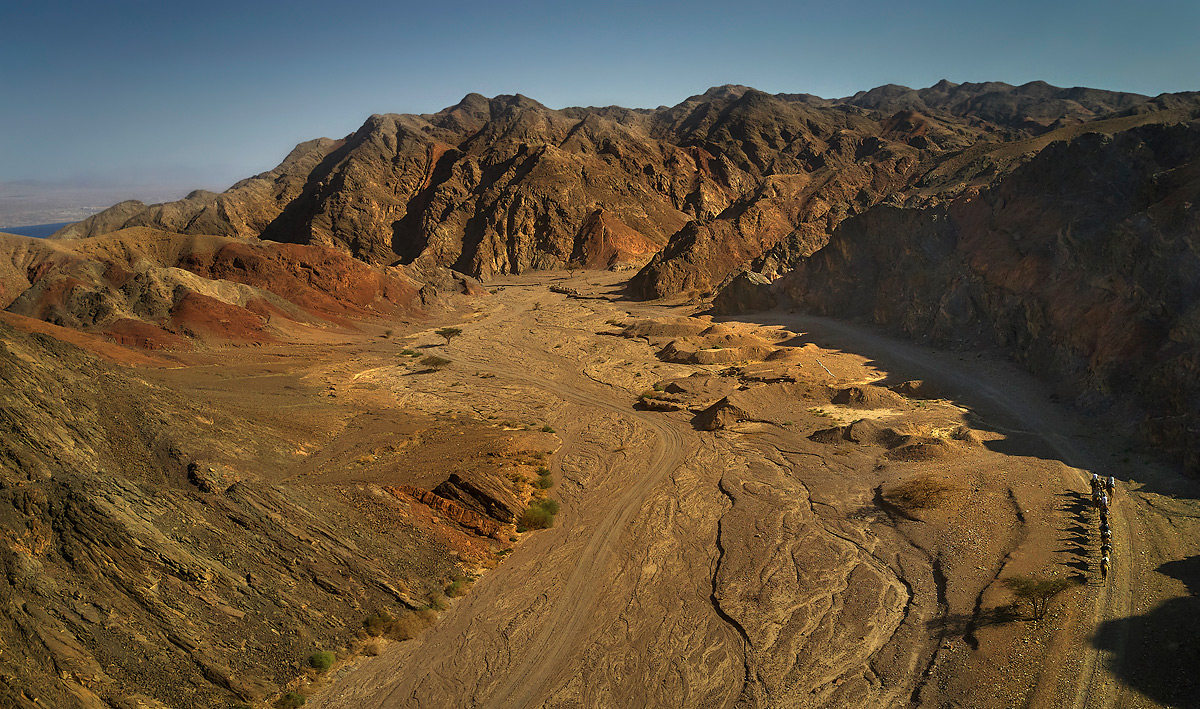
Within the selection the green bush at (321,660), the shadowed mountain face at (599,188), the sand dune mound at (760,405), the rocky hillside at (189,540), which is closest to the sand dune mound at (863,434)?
the sand dune mound at (760,405)

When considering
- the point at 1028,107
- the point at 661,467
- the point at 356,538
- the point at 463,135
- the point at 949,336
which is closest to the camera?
the point at 356,538

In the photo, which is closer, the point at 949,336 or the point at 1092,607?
the point at 1092,607

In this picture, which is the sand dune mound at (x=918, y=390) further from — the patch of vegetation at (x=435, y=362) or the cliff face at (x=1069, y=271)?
the patch of vegetation at (x=435, y=362)

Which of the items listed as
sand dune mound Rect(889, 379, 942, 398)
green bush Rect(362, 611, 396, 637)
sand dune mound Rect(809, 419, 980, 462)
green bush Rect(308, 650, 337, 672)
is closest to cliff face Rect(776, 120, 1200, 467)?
sand dune mound Rect(889, 379, 942, 398)

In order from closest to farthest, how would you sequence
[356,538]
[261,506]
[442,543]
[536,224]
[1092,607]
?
[1092,607] → [261,506] → [356,538] → [442,543] → [536,224]

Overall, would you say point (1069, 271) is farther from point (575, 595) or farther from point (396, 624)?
point (396, 624)

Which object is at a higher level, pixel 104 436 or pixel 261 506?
pixel 104 436

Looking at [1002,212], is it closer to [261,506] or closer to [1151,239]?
[1151,239]

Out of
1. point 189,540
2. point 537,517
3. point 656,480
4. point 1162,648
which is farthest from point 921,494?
point 189,540

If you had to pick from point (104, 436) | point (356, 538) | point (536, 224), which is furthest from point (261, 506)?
point (536, 224)
